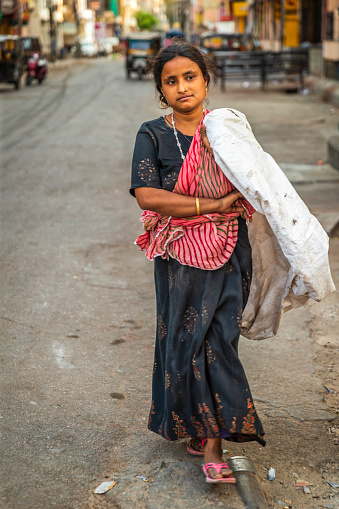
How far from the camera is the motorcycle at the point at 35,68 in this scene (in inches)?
1025

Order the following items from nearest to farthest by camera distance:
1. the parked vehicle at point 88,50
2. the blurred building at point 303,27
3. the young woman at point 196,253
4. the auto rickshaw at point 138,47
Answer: the young woman at point 196,253
the blurred building at point 303,27
the auto rickshaw at point 138,47
the parked vehicle at point 88,50

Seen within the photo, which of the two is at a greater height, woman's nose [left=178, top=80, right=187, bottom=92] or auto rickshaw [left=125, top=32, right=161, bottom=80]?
auto rickshaw [left=125, top=32, right=161, bottom=80]

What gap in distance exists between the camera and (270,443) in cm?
285

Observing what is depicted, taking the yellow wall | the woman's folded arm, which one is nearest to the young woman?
the woman's folded arm

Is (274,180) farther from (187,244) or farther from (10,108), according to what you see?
(10,108)

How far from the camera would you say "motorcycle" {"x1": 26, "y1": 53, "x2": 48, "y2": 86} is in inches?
1025

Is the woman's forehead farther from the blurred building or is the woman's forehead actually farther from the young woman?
the blurred building

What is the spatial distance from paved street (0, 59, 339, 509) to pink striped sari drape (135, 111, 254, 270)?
863 mm

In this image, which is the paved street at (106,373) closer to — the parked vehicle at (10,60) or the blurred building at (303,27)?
the blurred building at (303,27)

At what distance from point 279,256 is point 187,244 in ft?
1.33

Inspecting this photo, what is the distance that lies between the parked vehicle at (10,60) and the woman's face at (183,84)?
850 inches

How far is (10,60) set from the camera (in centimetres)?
2252

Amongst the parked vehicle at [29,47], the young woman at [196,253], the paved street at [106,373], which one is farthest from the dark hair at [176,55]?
the parked vehicle at [29,47]

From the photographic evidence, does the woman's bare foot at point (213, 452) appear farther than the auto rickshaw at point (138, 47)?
No
